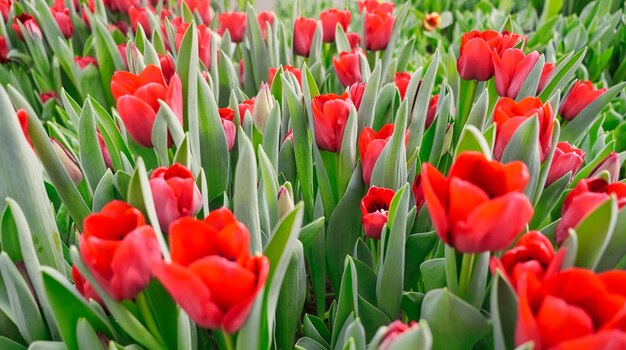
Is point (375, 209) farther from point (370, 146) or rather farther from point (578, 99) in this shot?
point (578, 99)

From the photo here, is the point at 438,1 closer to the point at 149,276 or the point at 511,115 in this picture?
the point at 511,115

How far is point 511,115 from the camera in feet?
1.72

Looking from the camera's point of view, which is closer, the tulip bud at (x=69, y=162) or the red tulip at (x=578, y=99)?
the tulip bud at (x=69, y=162)

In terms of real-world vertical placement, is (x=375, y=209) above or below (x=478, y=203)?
below

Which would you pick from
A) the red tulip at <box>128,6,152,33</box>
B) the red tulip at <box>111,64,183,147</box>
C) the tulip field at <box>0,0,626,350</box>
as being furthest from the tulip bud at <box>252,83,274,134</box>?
the red tulip at <box>128,6,152,33</box>

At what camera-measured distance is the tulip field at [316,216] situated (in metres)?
0.33

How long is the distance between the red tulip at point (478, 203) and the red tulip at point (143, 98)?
1.01ft

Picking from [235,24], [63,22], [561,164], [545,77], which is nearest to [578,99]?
[545,77]

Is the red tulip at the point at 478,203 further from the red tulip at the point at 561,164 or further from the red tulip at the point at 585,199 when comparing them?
the red tulip at the point at 561,164

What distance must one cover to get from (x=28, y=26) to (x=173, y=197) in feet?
3.17

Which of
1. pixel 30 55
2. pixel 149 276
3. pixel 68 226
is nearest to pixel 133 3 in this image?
pixel 30 55

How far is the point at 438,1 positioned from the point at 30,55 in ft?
4.55

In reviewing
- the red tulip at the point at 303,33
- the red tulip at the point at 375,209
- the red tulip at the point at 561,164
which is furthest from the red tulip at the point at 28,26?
the red tulip at the point at 561,164

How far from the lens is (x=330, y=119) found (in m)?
0.59
